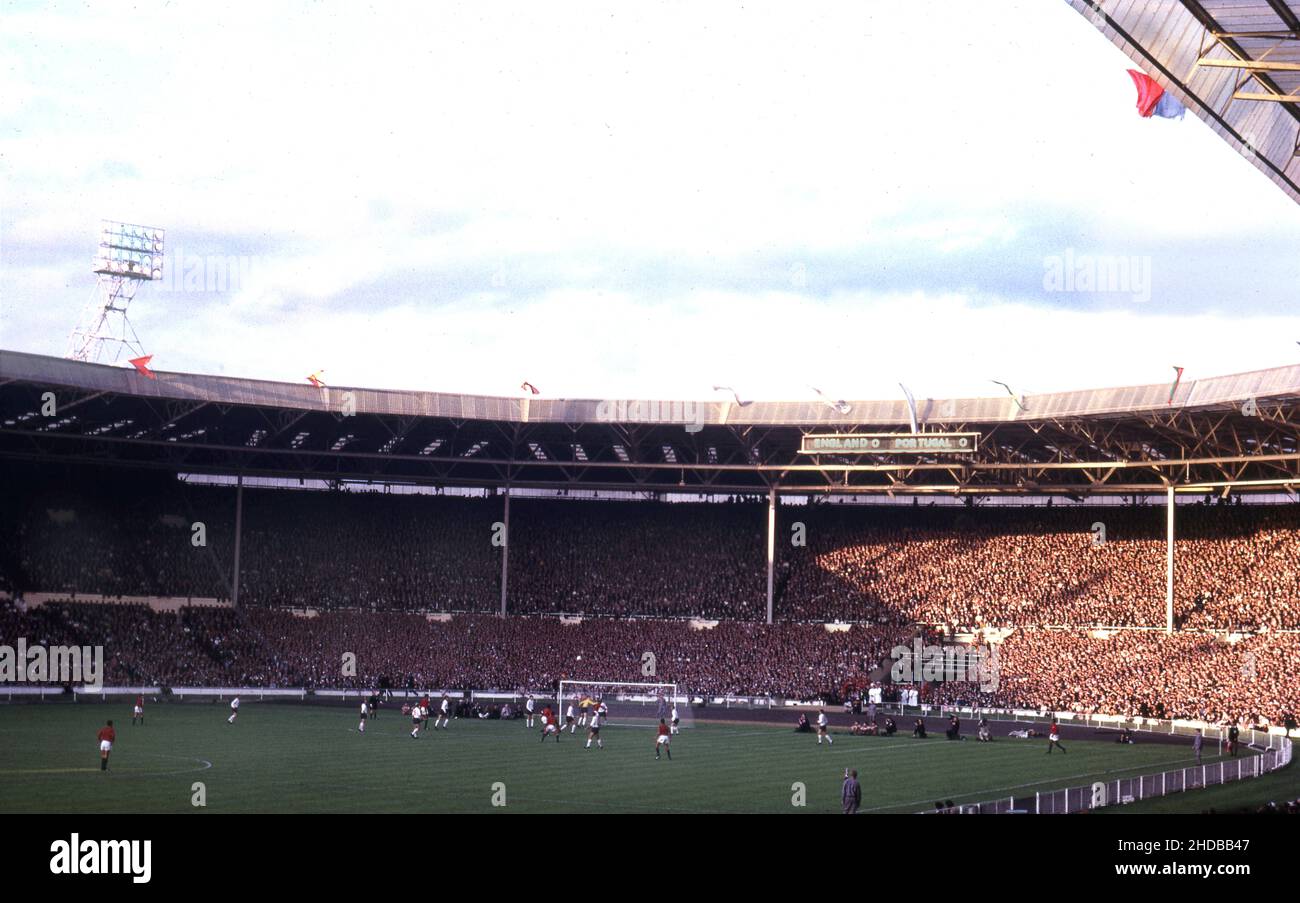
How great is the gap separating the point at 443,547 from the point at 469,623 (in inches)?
227

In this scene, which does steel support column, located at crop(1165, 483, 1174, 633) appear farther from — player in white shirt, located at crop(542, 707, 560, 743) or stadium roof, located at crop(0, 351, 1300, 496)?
player in white shirt, located at crop(542, 707, 560, 743)

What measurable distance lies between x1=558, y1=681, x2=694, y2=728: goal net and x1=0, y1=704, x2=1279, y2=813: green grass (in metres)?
4.36

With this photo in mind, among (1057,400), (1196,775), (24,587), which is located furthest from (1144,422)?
(24,587)

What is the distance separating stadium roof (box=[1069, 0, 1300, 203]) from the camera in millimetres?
15727

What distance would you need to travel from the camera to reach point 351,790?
29688 mm

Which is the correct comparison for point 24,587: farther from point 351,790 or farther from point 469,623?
point 351,790

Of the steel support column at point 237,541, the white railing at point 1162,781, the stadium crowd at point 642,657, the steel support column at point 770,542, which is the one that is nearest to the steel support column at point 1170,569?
the stadium crowd at point 642,657

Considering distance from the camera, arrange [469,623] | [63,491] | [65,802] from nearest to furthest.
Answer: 1. [65,802]
2. [63,491]
3. [469,623]

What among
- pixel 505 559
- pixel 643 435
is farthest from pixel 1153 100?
pixel 505 559

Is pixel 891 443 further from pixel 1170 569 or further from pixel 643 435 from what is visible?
pixel 1170 569

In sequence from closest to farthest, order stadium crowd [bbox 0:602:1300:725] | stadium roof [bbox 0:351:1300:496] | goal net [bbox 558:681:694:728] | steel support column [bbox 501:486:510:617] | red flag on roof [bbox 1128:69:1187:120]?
red flag on roof [bbox 1128:69:1187:120] < goal net [bbox 558:681:694:728] < stadium roof [bbox 0:351:1300:496] < stadium crowd [bbox 0:602:1300:725] < steel support column [bbox 501:486:510:617]

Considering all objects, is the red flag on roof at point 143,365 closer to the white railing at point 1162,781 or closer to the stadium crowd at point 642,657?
the stadium crowd at point 642,657

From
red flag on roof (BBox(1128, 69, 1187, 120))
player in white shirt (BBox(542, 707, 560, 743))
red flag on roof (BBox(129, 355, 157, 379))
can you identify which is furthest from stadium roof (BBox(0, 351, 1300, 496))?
red flag on roof (BBox(1128, 69, 1187, 120))

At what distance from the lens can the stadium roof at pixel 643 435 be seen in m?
57.4
